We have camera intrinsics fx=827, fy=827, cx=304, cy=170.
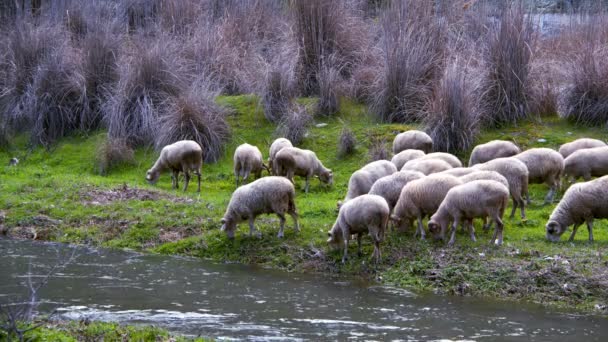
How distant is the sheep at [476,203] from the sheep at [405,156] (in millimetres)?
3622

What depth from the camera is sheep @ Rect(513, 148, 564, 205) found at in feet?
51.6

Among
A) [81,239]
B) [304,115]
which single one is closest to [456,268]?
[81,239]

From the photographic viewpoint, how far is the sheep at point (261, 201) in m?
14.2

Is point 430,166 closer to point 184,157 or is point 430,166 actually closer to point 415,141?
point 415,141

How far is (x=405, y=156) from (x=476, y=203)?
4201 mm

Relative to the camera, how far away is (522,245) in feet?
42.9

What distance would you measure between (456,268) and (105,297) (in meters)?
5.09

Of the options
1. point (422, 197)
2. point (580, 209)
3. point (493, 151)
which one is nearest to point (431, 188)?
point (422, 197)

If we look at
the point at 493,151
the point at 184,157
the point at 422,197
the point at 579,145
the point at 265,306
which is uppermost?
the point at 579,145

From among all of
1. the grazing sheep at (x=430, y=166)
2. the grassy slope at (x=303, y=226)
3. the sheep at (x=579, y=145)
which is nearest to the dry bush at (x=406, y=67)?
the grassy slope at (x=303, y=226)

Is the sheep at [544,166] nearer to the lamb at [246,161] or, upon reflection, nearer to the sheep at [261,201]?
the sheep at [261,201]

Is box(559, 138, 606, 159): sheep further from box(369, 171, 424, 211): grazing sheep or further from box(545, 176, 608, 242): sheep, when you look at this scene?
box(369, 171, 424, 211): grazing sheep

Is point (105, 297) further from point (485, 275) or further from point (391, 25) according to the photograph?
point (391, 25)

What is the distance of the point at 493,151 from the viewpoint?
17.1 meters
